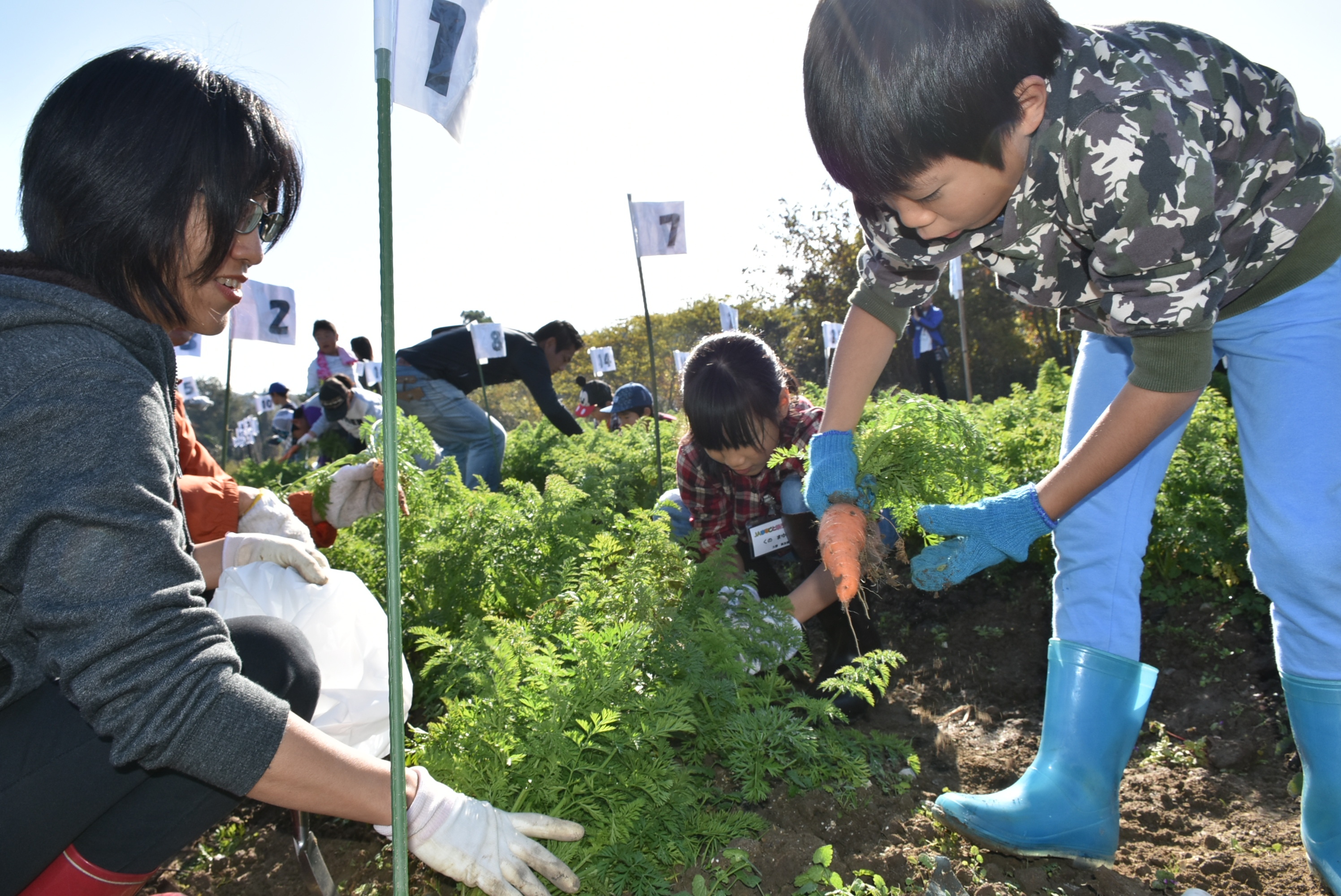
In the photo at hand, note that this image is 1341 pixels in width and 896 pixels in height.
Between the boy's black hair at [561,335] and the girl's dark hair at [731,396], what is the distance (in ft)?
14.2

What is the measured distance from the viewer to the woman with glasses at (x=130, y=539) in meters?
1.14

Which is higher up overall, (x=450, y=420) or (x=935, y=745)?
(x=450, y=420)

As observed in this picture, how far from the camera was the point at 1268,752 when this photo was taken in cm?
245

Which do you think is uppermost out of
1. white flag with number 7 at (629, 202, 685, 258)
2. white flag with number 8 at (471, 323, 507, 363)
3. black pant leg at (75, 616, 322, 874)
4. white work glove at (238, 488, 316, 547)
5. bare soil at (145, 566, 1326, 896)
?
white flag with number 7 at (629, 202, 685, 258)

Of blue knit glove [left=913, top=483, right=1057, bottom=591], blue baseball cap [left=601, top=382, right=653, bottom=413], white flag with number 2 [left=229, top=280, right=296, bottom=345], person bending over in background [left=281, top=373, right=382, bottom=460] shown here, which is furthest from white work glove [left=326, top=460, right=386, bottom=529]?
blue baseball cap [left=601, top=382, right=653, bottom=413]

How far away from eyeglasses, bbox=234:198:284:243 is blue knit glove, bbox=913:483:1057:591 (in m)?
1.50

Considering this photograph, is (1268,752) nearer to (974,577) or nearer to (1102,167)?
(974,577)

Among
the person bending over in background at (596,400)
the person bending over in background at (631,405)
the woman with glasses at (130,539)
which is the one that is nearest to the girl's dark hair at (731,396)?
the woman with glasses at (130,539)

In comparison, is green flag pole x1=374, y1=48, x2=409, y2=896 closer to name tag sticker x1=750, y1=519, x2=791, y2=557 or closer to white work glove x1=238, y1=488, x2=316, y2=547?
white work glove x1=238, y1=488, x2=316, y2=547

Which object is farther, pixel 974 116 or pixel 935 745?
pixel 935 745

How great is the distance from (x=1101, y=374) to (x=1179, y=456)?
1952 mm

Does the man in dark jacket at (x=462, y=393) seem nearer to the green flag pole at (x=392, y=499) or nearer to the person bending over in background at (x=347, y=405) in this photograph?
the person bending over in background at (x=347, y=405)

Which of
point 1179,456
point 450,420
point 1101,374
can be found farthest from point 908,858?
point 450,420

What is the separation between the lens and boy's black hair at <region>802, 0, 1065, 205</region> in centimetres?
131
